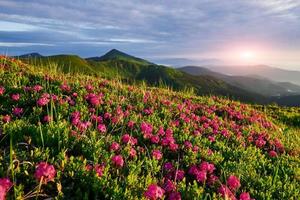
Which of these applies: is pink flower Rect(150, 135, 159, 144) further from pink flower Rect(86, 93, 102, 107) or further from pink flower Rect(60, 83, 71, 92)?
pink flower Rect(60, 83, 71, 92)

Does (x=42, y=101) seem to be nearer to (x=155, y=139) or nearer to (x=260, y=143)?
(x=155, y=139)

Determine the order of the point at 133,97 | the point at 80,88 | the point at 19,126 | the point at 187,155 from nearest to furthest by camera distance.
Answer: the point at 19,126, the point at 187,155, the point at 80,88, the point at 133,97

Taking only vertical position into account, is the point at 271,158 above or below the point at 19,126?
below

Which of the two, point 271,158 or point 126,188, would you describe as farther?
point 271,158

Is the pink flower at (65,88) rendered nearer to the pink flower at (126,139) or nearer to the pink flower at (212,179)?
the pink flower at (126,139)

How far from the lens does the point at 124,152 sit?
8.70 m

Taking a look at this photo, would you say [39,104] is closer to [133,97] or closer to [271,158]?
[133,97]

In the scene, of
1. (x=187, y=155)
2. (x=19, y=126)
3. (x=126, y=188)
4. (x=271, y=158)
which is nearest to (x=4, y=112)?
(x=19, y=126)

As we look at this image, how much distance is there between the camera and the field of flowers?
6691 millimetres

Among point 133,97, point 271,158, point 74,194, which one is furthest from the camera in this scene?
point 133,97

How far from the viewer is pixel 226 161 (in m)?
10.6

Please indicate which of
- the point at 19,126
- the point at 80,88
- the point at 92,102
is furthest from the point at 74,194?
the point at 80,88

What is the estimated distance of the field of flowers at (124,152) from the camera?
6691mm

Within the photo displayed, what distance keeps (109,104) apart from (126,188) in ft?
22.0
